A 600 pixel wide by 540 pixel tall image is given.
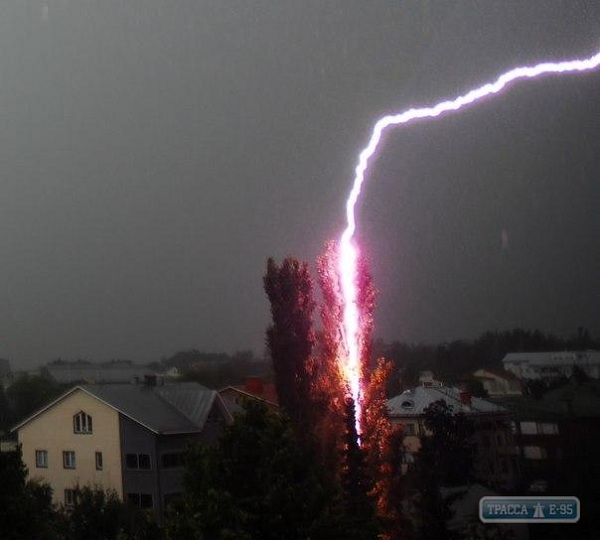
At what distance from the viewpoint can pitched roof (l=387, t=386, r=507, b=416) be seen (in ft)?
52.3

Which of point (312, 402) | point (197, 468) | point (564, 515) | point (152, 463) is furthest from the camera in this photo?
point (152, 463)

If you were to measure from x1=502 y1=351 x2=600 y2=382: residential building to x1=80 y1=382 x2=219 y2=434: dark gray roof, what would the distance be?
23.6 ft

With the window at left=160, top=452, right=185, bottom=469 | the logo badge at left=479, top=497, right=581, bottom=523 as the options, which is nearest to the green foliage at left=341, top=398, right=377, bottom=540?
the logo badge at left=479, top=497, right=581, bottom=523

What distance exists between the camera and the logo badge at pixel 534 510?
1227cm

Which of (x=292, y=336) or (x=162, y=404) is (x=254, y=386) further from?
(x=292, y=336)

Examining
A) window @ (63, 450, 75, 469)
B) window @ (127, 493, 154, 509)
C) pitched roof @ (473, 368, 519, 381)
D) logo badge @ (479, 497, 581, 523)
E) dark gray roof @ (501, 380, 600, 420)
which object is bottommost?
logo badge @ (479, 497, 581, 523)

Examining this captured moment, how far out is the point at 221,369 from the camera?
2281cm

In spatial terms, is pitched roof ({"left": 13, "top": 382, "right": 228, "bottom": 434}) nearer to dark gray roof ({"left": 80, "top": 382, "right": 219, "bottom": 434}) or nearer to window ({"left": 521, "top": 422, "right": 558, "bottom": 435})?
dark gray roof ({"left": 80, "top": 382, "right": 219, "bottom": 434})

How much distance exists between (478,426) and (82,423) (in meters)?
9.58

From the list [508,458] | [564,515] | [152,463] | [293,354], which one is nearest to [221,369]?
[152,463]

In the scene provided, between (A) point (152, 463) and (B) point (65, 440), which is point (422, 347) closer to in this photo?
(A) point (152, 463)

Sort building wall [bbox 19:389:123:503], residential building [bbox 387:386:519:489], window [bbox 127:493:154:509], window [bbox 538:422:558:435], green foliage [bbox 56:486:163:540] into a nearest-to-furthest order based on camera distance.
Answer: residential building [bbox 387:386:519:489] < window [bbox 538:422:558:435] < green foliage [bbox 56:486:163:540] < window [bbox 127:493:154:509] < building wall [bbox 19:389:123:503]

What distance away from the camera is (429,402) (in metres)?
16.6

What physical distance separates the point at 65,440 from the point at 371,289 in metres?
8.53
